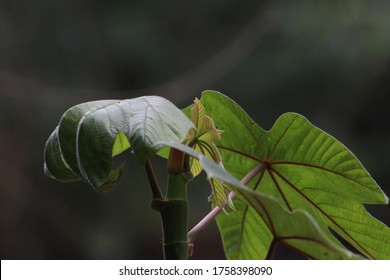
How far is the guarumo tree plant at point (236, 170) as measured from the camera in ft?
1.22

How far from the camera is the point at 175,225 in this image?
408mm

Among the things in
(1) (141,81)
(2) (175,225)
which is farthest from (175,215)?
(1) (141,81)

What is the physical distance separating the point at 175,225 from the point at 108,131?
0.07m

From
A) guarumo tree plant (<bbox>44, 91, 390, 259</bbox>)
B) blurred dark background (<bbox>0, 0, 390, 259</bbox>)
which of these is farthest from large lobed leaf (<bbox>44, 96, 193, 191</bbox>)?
blurred dark background (<bbox>0, 0, 390, 259</bbox>)

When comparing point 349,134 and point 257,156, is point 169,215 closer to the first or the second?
point 257,156

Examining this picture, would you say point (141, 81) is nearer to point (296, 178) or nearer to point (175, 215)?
point (296, 178)

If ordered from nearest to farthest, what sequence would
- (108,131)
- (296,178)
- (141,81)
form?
(108,131), (296,178), (141,81)

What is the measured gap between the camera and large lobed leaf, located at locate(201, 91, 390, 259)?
54cm

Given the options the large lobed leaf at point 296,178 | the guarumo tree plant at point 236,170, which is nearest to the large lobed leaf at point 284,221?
the guarumo tree plant at point 236,170

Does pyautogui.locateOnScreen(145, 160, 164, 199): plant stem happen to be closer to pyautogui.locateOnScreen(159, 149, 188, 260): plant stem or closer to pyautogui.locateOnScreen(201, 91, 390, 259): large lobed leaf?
pyautogui.locateOnScreen(159, 149, 188, 260): plant stem

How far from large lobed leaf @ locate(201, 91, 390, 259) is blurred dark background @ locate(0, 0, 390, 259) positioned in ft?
13.5

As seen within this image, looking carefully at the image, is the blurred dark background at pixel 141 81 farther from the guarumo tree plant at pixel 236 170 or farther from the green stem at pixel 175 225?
the green stem at pixel 175 225

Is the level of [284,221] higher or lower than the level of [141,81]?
higher

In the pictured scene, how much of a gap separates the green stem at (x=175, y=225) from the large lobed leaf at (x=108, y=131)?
1.4 inches
